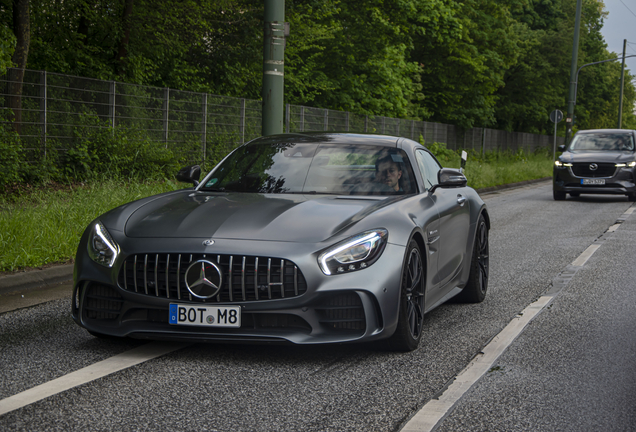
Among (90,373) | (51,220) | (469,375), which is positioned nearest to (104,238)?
(90,373)

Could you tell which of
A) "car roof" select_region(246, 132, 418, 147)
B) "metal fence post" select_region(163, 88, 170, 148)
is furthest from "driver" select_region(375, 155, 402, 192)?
"metal fence post" select_region(163, 88, 170, 148)

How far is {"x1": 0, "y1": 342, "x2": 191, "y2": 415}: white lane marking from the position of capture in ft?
12.6

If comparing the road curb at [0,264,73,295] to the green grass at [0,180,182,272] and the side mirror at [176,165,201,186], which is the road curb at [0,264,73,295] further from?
the side mirror at [176,165,201,186]

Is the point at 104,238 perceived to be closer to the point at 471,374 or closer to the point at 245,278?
the point at 245,278

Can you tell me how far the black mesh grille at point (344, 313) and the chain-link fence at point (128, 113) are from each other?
1080 cm

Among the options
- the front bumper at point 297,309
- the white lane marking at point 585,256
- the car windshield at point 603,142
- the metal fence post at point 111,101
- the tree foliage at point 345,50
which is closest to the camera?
the front bumper at point 297,309

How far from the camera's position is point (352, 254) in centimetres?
448

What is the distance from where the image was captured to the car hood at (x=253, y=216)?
4.57m

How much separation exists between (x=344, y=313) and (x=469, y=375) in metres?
0.79

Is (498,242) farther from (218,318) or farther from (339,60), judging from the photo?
(339,60)

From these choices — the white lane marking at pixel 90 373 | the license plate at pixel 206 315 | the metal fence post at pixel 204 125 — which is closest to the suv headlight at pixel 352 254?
the license plate at pixel 206 315

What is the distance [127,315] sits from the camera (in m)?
4.59

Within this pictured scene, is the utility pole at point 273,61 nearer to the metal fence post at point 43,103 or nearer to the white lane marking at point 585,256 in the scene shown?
the white lane marking at point 585,256

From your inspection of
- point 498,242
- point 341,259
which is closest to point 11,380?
point 341,259
